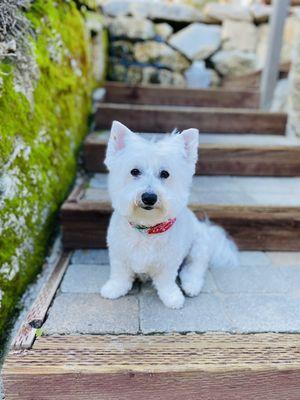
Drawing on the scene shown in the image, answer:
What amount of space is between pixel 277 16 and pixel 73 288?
11.1ft

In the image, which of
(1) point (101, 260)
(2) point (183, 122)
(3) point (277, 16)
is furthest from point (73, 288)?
(3) point (277, 16)

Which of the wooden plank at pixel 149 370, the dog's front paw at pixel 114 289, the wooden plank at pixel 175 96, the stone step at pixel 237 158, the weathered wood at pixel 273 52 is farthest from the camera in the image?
the wooden plank at pixel 175 96

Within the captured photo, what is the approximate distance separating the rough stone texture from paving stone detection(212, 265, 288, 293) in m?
1.74

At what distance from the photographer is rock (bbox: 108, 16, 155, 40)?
478 centimetres

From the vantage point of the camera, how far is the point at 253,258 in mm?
2428

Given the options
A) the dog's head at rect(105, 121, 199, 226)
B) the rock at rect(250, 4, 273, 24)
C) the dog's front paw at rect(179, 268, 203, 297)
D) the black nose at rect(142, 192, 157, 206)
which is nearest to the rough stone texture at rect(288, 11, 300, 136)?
the rock at rect(250, 4, 273, 24)

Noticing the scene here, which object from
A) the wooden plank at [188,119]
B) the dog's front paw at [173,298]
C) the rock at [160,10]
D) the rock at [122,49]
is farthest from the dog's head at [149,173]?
the rock at [160,10]

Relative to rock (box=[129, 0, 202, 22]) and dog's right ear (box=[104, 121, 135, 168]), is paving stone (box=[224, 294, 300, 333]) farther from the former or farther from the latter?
rock (box=[129, 0, 202, 22])

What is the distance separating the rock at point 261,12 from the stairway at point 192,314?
2609 millimetres

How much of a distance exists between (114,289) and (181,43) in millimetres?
3933

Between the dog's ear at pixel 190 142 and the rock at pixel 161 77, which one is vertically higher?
the rock at pixel 161 77

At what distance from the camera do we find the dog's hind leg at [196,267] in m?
2.02

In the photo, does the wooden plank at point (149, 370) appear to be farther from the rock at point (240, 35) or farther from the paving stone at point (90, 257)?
the rock at point (240, 35)

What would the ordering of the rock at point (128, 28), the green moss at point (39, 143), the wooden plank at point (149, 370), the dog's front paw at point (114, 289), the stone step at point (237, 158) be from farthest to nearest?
the rock at point (128, 28), the stone step at point (237, 158), the dog's front paw at point (114, 289), the green moss at point (39, 143), the wooden plank at point (149, 370)
